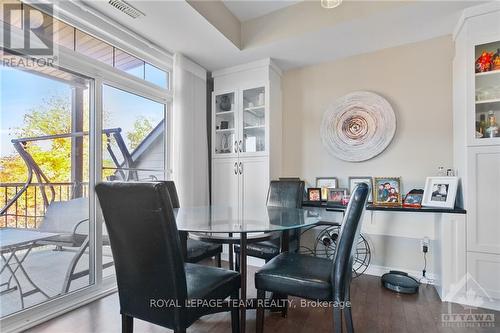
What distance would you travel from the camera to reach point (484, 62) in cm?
216

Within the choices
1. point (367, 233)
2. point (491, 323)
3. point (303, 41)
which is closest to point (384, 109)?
point (303, 41)

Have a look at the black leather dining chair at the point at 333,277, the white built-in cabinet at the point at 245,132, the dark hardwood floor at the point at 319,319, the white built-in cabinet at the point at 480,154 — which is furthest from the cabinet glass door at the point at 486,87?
the white built-in cabinet at the point at 245,132

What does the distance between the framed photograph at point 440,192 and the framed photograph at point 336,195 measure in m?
0.74

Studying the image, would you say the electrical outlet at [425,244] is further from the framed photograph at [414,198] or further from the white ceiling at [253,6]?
the white ceiling at [253,6]

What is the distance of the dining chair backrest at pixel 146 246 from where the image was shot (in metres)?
1.11

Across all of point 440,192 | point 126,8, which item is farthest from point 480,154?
point 126,8

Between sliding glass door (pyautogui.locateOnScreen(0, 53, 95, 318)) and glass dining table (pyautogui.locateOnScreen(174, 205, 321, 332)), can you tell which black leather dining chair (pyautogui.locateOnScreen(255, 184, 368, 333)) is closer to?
glass dining table (pyautogui.locateOnScreen(174, 205, 321, 332))

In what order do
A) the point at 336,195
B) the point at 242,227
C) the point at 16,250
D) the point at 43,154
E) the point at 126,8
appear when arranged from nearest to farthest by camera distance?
the point at 242,227 < the point at 16,250 < the point at 43,154 < the point at 126,8 < the point at 336,195

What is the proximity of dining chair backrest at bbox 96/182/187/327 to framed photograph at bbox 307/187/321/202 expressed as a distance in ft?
6.83

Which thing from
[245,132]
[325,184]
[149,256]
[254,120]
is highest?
[254,120]

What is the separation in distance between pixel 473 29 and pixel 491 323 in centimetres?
232

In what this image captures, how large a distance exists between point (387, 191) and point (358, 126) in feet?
2.55

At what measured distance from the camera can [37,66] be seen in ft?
6.45

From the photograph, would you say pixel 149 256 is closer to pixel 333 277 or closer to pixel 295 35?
pixel 333 277
